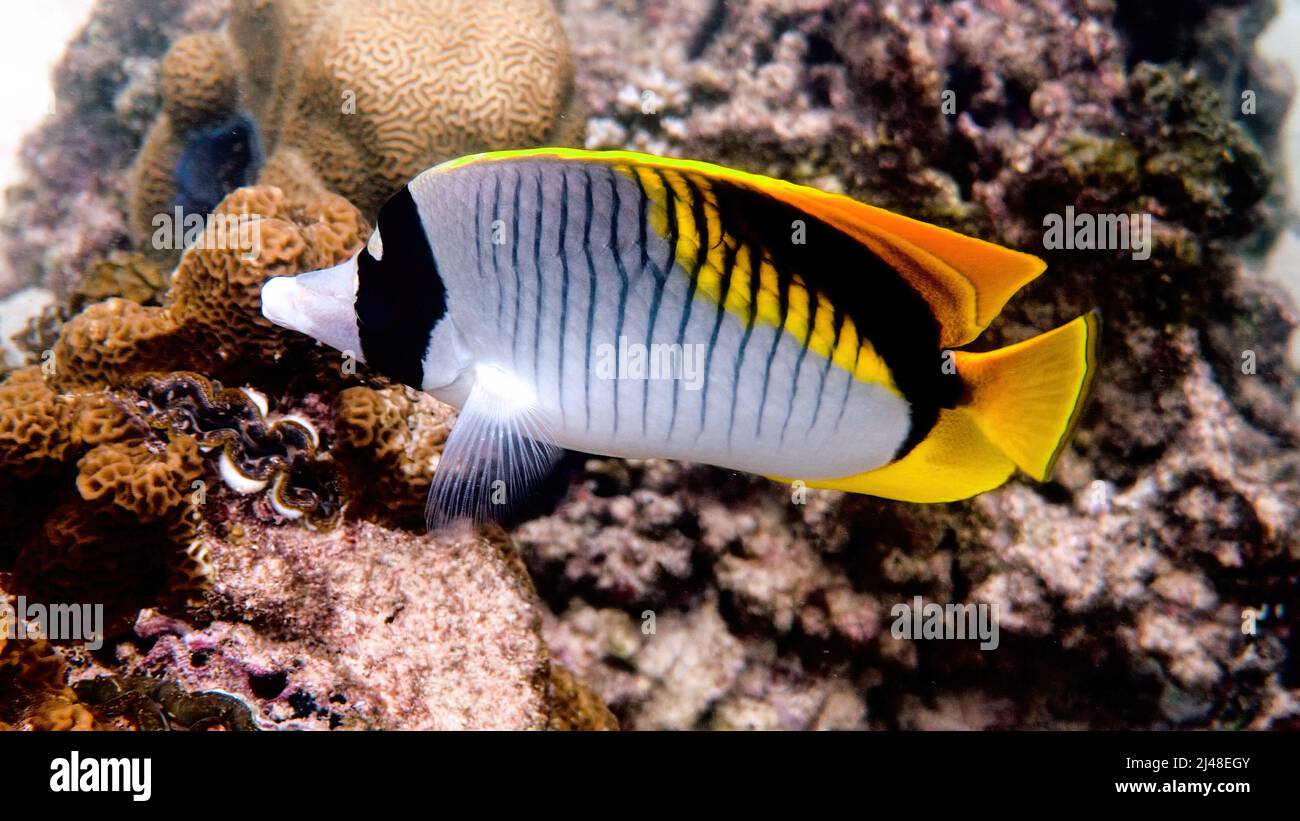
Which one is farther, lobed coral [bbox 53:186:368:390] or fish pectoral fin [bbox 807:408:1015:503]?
lobed coral [bbox 53:186:368:390]

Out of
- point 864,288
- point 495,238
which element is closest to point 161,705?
point 495,238

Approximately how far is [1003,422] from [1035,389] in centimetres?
10

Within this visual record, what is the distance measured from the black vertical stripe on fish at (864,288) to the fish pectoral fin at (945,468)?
0.19 ft

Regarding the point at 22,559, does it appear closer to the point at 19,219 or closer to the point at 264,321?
the point at 264,321

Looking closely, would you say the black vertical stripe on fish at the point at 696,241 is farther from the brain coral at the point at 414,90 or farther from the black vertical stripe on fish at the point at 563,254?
the brain coral at the point at 414,90

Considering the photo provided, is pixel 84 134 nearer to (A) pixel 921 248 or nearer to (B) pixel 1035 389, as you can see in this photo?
(A) pixel 921 248

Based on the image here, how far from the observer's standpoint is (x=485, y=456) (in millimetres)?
1691

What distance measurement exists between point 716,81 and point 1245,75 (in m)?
7.65

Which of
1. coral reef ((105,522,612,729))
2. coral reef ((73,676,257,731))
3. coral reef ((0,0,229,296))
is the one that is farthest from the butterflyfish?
coral reef ((0,0,229,296))

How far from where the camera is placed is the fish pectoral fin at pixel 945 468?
66.2 inches

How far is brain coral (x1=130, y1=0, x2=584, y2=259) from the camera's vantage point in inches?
176

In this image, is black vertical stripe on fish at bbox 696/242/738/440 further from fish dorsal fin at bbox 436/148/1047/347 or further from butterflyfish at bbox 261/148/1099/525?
fish dorsal fin at bbox 436/148/1047/347

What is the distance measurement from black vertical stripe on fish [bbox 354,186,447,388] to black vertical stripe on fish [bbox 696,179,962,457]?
0.67 metres
